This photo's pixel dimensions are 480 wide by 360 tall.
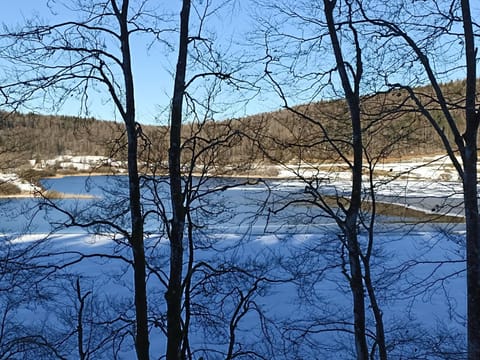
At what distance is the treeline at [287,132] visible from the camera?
4914 mm

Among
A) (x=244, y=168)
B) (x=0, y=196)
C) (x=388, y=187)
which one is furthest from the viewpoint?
(x=0, y=196)

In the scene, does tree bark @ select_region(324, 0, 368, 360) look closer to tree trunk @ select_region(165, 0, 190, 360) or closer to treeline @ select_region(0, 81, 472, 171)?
treeline @ select_region(0, 81, 472, 171)

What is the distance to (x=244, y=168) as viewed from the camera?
5922mm

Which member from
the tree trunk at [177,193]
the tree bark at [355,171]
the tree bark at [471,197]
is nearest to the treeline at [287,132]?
the tree bark at [355,171]

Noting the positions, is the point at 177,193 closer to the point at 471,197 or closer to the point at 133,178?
the point at 133,178

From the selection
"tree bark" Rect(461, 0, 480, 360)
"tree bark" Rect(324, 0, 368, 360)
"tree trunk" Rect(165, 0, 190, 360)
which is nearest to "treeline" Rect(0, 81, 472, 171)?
"tree bark" Rect(324, 0, 368, 360)

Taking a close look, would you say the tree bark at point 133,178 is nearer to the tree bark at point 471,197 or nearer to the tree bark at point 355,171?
the tree bark at point 355,171

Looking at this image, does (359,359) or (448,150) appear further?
(359,359)

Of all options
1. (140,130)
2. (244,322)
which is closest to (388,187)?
(140,130)

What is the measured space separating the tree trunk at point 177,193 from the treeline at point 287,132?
1.12 feet

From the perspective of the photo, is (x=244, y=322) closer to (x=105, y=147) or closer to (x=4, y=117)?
(x=105, y=147)

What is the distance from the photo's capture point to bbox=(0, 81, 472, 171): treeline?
4.91 meters

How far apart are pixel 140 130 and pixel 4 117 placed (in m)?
1.27

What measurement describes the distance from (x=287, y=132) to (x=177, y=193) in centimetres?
167
